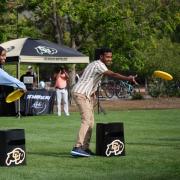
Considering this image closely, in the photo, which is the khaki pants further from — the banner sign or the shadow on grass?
the banner sign

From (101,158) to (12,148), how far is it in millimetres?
1789

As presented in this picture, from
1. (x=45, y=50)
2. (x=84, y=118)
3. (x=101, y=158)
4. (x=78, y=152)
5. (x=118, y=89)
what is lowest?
(x=118, y=89)

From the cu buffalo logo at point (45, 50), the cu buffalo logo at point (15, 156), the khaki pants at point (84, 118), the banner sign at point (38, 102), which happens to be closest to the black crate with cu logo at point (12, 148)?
the cu buffalo logo at point (15, 156)

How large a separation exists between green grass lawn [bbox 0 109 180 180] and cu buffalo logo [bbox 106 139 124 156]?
0.57 feet

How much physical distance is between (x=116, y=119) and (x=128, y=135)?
588 centimetres

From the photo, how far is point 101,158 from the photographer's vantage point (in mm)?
11672

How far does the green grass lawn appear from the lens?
977 centimetres

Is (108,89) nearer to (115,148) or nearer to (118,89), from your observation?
(118,89)

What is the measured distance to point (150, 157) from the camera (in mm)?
11750

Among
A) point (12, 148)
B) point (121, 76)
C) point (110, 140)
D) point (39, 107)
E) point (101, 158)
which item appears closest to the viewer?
point (12, 148)

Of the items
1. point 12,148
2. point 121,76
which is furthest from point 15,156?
point 121,76

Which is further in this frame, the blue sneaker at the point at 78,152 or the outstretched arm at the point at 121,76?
the blue sneaker at the point at 78,152

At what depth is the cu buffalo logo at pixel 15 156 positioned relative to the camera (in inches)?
Result: 418

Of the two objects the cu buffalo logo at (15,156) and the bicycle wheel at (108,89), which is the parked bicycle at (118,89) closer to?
the bicycle wheel at (108,89)
